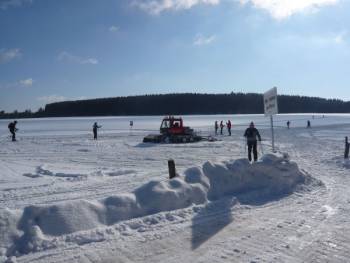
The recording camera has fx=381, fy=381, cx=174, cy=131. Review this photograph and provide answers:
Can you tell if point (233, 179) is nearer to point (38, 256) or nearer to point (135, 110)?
point (38, 256)

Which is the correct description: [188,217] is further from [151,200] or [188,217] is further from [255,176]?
[255,176]

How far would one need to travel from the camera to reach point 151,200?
24.3 ft

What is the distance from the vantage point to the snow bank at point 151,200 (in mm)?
5871

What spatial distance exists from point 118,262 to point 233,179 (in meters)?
4.87

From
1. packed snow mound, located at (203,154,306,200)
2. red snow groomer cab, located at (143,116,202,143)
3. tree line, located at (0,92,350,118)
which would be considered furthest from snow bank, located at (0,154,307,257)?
tree line, located at (0,92,350,118)

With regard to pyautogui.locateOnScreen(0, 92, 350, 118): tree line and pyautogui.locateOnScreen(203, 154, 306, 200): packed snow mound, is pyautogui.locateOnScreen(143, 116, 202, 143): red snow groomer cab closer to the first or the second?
pyautogui.locateOnScreen(203, 154, 306, 200): packed snow mound

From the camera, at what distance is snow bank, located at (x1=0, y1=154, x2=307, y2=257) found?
19.3ft

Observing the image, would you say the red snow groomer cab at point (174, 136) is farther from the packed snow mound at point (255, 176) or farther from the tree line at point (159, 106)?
the tree line at point (159, 106)

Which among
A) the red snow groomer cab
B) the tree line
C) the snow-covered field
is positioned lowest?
the snow-covered field

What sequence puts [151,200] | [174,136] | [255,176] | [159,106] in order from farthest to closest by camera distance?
[159,106], [174,136], [255,176], [151,200]

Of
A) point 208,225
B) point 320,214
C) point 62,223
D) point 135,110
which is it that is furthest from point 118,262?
point 135,110


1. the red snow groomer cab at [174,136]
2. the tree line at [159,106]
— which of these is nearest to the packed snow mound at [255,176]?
the red snow groomer cab at [174,136]

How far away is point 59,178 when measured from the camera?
464 inches

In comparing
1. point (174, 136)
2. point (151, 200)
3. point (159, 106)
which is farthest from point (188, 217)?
point (159, 106)
